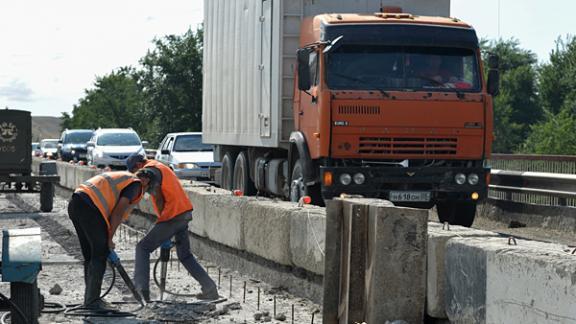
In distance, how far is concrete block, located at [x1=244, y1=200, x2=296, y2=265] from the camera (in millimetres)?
11969

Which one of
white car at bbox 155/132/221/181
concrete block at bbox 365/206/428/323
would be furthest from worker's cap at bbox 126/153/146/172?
white car at bbox 155/132/221/181

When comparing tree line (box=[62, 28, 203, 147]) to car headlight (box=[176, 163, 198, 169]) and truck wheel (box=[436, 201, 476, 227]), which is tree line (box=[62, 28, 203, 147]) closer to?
car headlight (box=[176, 163, 198, 169])

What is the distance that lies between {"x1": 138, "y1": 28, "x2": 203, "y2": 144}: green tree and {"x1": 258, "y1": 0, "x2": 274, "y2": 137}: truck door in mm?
54719

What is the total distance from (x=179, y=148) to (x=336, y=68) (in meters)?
17.3

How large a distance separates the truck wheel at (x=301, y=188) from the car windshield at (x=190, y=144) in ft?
50.1

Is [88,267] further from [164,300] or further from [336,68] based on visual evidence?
[336,68]

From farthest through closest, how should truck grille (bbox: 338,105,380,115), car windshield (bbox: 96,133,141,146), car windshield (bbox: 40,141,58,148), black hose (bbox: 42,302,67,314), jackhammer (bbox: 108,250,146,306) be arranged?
car windshield (bbox: 40,141,58,148), car windshield (bbox: 96,133,141,146), truck grille (bbox: 338,105,380,115), jackhammer (bbox: 108,250,146,306), black hose (bbox: 42,302,67,314)

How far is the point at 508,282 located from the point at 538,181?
1220 centimetres

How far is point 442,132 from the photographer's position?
16672 millimetres

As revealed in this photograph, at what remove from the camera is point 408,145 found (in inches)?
658

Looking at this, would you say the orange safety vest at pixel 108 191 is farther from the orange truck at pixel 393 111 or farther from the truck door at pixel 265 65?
the truck door at pixel 265 65

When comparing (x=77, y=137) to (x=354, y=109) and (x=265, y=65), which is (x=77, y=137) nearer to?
(x=265, y=65)

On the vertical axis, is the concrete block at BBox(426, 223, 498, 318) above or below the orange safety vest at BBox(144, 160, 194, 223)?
below

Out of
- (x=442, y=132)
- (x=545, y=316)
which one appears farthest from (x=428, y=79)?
(x=545, y=316)
